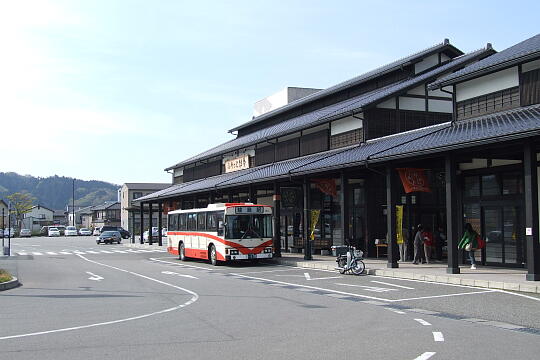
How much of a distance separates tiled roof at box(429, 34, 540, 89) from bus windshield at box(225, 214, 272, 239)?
30.3 ft

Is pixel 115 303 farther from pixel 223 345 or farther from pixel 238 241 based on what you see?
pixel 238 241

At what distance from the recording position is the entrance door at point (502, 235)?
64.6 ft

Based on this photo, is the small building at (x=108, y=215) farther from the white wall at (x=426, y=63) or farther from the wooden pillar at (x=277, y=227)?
the white wall at (x=426, y=63)

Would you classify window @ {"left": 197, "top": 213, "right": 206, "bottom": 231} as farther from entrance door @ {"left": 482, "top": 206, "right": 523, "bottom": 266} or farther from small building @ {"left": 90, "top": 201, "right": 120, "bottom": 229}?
small building @ {"left": 90, "top": 201, "right": 120, "bottom": 229}

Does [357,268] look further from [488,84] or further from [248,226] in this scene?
[488,84]

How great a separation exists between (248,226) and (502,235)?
410 inches

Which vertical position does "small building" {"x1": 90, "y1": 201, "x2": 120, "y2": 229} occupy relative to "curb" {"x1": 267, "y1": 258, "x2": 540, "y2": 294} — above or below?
above

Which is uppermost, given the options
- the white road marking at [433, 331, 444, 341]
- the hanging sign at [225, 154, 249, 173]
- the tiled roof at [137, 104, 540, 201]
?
the hanging sign at [225, 154, 249, 173]

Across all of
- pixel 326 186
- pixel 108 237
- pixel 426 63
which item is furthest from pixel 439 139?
pixel 108 237

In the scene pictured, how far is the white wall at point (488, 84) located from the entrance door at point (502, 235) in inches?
167

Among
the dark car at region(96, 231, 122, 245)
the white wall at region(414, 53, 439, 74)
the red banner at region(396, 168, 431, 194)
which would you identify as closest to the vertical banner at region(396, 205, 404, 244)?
the red banner at region(396, 168, 431, 194)

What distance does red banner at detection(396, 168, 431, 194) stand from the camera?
69.0ft

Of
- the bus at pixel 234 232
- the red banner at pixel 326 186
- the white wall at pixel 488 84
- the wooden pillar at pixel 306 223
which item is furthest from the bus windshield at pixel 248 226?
the white wall at pixel 488 84

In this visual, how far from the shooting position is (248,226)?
2497 centimetres
